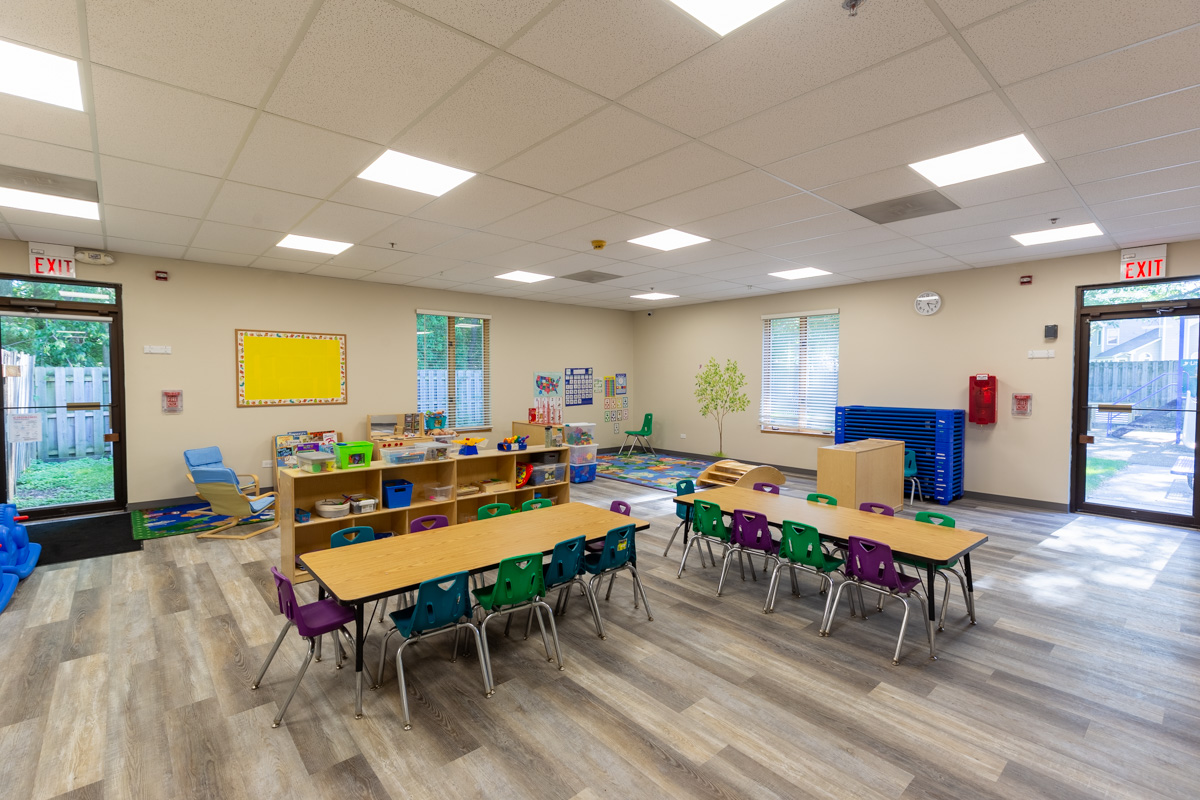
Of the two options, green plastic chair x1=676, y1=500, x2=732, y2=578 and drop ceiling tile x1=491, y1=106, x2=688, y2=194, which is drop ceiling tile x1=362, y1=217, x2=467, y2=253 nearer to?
drop ceiling tile x1=491, y1=106, x2=688, y2=194

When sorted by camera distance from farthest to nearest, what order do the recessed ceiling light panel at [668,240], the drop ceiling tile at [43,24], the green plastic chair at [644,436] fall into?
the green plastic chair at [644,436], the recessed ceiling light panel at [668,240], the drop ceiling tile at [43,24]

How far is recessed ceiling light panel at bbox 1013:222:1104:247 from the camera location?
5202 mm

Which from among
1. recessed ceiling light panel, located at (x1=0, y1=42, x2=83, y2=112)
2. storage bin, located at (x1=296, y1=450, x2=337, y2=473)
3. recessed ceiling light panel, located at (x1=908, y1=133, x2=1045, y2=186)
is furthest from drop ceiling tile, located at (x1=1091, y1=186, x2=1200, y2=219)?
recessed ceiling light panel, located at (x1=0, y1=42, x2=83, y2=112)

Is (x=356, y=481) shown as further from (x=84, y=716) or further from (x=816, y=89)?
(x=816, y=89)

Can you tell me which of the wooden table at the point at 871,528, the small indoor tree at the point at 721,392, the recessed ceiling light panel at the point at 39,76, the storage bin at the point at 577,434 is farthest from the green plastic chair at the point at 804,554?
the small indoor tree at the point at 721,392

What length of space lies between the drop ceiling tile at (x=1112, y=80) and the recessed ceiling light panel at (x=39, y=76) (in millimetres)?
4451

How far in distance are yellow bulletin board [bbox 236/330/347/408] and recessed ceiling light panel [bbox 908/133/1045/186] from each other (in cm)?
724

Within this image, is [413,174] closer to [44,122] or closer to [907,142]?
[44,122]

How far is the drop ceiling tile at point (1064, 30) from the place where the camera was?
2092mm

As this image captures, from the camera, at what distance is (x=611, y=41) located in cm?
231

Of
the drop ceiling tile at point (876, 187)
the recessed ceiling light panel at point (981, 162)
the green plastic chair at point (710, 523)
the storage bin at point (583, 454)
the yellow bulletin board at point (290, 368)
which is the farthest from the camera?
the storage bin at point (583, 454)

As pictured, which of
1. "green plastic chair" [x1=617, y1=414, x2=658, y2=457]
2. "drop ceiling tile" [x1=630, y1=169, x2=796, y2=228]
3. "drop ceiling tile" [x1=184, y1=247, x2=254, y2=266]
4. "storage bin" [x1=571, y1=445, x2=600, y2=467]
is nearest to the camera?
"drop ceiling tile" [x1=630, y1=169, x2=796, y2=228]

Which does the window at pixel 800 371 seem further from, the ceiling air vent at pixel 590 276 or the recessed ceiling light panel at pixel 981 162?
the recessed ceiling light panel at pixel 981 162

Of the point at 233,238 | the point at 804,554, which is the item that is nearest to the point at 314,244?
the point at 233,238
